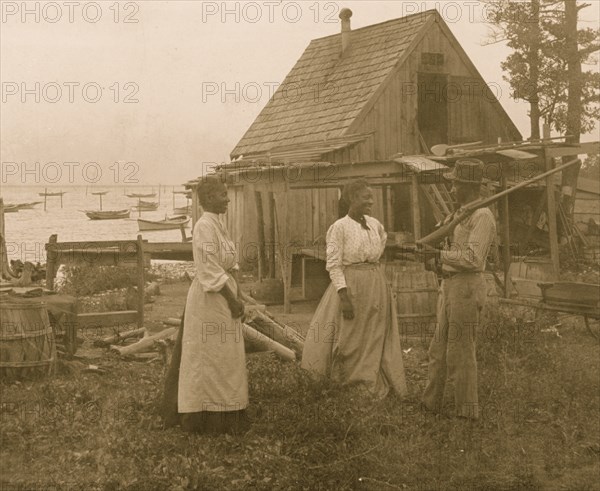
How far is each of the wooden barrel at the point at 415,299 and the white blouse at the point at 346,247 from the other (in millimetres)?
3356

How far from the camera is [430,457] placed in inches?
214

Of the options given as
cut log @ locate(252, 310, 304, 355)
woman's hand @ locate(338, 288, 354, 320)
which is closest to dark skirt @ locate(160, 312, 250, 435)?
woman's hand @ locate(338, 288, 354, 320)

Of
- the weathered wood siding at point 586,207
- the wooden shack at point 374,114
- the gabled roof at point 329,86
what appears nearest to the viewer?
the wooden shack at point 374,114

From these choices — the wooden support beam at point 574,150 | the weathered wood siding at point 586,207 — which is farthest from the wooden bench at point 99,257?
the weathered wood siding at point 586,207

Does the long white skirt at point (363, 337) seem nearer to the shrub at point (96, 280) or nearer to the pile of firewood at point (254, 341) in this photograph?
the pile of firewood at point (254, 341)

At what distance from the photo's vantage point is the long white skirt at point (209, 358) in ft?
19.1

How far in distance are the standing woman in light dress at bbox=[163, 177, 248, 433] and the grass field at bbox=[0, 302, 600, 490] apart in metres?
0.21

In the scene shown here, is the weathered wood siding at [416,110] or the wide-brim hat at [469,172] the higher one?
the weathered wood siding at [416,110]

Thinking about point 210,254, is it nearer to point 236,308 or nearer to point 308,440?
point 236,308

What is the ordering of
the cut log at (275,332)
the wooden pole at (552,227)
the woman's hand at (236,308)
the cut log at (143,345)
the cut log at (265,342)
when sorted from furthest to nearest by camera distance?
1. the wooden pole at (552,227)
2. the cut log at (275,332)
3. the cut log at (143,345)
4. the cut log at (265,342)
5. the woman's hand at (236,308)

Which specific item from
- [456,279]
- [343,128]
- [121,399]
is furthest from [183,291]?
[456,279]

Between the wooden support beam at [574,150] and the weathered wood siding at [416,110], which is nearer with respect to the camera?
the wooden support beam at [574,150]

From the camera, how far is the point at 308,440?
569 cm

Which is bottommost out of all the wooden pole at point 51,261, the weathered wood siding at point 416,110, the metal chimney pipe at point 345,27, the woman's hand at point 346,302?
the woman's hand at point 346,302
